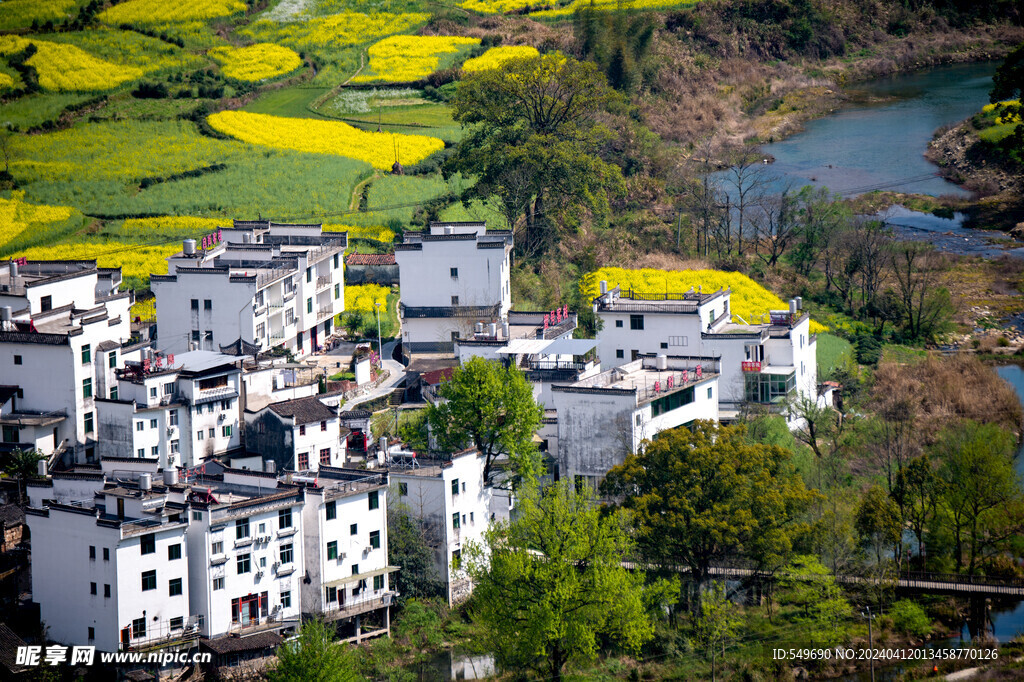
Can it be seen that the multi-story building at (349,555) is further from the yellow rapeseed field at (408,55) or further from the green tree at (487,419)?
the yellow rapeseed field at (408,55)

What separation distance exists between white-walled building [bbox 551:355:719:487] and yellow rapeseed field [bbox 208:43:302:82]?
66.3m

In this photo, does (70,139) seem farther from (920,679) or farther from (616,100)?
(920,679)

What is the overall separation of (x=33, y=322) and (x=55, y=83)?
5584 cm

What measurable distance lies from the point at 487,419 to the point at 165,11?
82584mm

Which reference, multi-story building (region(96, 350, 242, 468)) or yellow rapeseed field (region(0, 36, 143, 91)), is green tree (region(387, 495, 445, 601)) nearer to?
multi-story building (region(96, 350, 242, 468))

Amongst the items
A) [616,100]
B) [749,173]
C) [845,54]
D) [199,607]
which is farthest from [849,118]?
[199,607]

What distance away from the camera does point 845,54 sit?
138250 millimetres

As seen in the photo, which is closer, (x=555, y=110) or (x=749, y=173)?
(x=555, y=110)

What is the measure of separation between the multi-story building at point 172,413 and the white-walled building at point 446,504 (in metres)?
7.55

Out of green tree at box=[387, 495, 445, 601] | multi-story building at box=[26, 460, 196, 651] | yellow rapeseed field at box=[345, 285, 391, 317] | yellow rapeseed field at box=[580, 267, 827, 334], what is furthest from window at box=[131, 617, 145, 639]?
yellow rapeseed field at box=[580, 267, 827, 334]

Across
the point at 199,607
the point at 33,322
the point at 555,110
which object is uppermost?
the point at 555,110

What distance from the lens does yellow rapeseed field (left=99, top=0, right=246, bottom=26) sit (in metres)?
128

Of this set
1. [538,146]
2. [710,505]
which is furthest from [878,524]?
[538,146]

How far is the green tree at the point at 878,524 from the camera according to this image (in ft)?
178
